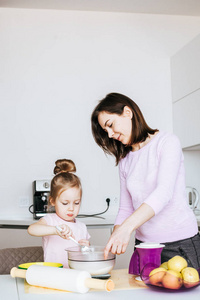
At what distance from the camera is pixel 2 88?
139 inches

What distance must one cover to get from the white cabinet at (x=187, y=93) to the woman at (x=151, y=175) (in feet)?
5.53

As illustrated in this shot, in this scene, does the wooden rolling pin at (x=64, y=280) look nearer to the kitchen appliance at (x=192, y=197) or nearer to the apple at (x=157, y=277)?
the apple at (x=157, y=277)

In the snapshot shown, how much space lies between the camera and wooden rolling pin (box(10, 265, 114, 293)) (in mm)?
1078

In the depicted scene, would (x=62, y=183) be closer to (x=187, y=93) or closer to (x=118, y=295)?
(x=118, y=295)

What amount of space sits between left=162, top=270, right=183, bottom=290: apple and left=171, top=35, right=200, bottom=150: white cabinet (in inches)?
91.7

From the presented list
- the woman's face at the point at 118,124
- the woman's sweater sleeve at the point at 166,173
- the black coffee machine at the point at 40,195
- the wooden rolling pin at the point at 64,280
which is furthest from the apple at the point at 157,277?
the black coffee machine at the point at 40,195

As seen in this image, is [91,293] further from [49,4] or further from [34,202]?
[49,4]

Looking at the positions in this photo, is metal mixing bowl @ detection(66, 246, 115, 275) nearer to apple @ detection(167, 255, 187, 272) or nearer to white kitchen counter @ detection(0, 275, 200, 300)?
white kitchen counter @ detection(0, 275, 200, 300)

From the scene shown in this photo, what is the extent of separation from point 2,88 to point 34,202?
103 cm

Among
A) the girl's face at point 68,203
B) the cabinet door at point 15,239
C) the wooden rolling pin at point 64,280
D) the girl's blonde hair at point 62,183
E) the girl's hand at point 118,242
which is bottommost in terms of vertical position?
the cabinet door at point 15,239

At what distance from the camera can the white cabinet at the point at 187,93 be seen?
10.9 ft

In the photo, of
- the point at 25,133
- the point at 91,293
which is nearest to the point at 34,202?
the point at 25,133

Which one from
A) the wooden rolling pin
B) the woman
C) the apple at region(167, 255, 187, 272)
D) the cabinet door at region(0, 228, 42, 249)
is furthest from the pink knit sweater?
the cabinet door at region(0, 228, 42, 249)

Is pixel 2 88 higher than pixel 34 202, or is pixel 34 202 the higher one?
pixel 2 88
